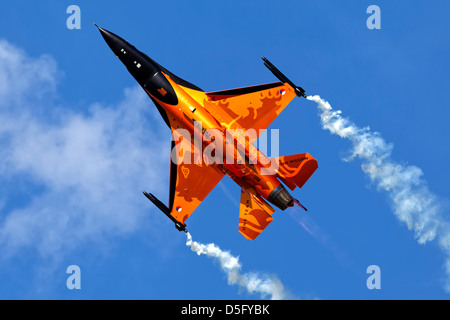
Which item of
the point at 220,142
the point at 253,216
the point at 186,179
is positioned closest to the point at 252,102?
the point at 220,142

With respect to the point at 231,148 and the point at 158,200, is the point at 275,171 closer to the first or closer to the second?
the point at 231,148

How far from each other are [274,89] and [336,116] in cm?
463

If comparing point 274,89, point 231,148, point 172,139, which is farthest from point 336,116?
point 172,139

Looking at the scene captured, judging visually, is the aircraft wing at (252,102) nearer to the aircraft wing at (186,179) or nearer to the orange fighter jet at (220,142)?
the orange fighter jet at (220,142)

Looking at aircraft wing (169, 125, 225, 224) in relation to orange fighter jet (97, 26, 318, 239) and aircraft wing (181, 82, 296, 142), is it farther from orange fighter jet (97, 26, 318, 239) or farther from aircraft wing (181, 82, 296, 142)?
aircraft wing (181, 82, 296, 142)

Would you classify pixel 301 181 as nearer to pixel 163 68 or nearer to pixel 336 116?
pixel 336 116

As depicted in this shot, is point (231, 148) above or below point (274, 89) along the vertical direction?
below

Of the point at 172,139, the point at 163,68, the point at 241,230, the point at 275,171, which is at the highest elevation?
the point at 163,68

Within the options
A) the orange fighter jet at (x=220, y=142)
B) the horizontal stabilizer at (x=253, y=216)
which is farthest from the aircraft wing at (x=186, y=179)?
the horizontal stabilizer at (x=253, y=216)

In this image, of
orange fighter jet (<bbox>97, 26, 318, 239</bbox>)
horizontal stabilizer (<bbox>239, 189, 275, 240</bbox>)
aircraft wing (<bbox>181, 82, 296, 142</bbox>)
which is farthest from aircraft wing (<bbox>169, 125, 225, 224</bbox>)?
aircraft wing (<bbox>181, 82, 296, 142</bbox>)

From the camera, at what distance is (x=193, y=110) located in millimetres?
44656

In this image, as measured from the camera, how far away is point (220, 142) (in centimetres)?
4416

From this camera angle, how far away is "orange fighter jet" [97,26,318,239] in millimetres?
44469

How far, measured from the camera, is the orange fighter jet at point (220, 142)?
4447cm
